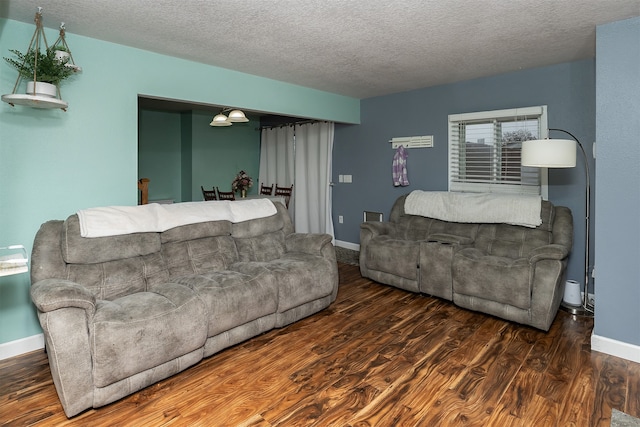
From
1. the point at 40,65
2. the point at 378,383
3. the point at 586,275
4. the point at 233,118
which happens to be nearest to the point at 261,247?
the point at 378,383

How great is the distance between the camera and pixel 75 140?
115 inches

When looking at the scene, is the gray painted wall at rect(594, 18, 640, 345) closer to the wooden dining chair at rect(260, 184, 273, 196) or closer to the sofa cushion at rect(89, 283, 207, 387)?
the sofa cushion at rect(89, 283, 207, 387)

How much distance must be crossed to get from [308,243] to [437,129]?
244cm

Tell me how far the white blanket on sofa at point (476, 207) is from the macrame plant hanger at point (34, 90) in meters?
3.72

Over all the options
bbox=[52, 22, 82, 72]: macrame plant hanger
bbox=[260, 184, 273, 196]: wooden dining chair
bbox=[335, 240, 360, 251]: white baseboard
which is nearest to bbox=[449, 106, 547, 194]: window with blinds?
bbox=[335, 240, 360, 251]: white baseboard

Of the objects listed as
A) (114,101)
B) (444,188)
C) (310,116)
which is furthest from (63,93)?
(444,188)

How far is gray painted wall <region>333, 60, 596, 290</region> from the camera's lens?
12.3 feet

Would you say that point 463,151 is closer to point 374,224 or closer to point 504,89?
point 504,89

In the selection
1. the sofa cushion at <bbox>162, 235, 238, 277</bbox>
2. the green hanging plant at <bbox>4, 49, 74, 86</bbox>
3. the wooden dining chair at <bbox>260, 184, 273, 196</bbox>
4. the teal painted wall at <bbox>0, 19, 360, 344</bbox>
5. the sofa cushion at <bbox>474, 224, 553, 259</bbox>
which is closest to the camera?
the green hanging plant at <bbox>4, 49, 74, 86</bbox>

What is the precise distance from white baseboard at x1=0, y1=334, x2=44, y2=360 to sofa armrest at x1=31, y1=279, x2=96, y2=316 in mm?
935

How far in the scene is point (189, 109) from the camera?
646 cm

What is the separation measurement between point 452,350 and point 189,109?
5.66 metres

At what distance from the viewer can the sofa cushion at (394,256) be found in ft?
13.3

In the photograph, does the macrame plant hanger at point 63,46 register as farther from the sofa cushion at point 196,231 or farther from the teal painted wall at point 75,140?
the sofa cushion at point 196,231
